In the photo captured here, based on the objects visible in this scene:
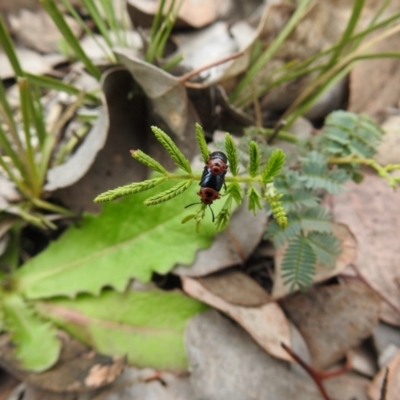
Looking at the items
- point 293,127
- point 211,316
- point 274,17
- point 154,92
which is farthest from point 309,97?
point 211,316

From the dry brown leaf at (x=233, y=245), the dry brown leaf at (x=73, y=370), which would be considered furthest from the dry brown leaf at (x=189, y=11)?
the dry brown leaf at (x=73, y=370)

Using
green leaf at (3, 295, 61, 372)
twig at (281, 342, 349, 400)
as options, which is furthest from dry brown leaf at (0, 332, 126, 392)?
twig at (281, 342, 349, 400)

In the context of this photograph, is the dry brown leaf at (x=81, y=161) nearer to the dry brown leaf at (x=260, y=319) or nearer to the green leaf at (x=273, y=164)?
the dry brown leaf at (x=260, y=319)

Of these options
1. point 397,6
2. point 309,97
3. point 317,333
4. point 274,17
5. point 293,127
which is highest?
point 397,6

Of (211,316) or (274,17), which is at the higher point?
(274,17)

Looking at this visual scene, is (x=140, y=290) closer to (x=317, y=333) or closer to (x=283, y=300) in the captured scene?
(x=283, y=300)

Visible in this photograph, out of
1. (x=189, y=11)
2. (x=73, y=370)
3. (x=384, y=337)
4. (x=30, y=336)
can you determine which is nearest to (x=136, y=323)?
(x=73, y=370)

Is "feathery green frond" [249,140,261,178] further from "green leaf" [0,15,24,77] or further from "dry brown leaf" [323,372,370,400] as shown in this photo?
"green leaf" [0,15,24,77]
